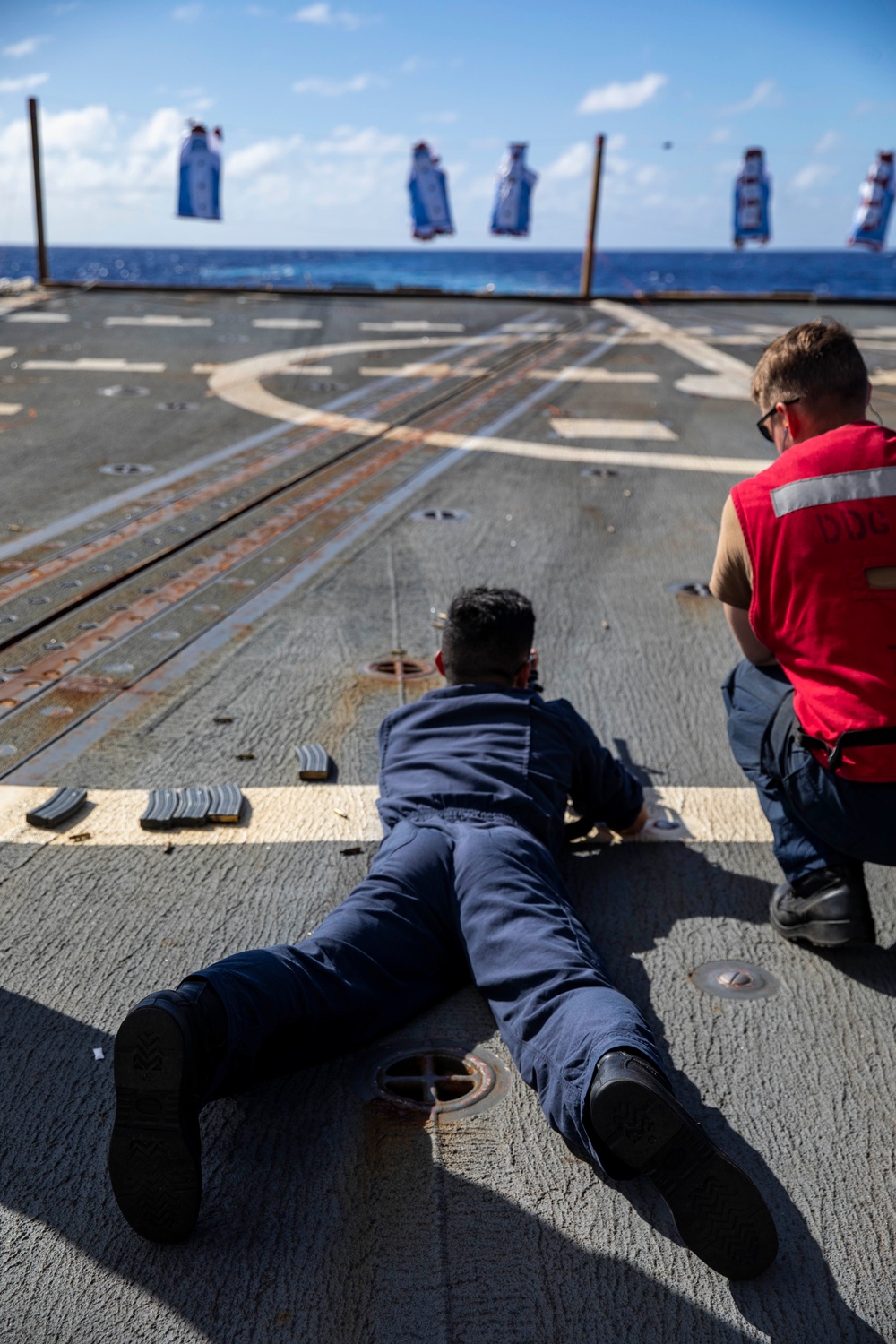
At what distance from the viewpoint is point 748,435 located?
983 centimetres

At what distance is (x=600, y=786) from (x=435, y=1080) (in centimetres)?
108

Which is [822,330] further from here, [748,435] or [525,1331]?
[748,435]

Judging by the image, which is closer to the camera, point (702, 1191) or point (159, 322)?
point (702, 1191)

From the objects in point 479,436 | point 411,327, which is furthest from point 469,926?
point 411,327

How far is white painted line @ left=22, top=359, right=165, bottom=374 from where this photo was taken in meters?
12.4

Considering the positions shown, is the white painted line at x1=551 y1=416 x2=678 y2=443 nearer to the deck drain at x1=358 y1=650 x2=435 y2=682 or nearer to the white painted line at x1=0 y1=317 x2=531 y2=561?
the white painted line at x1=0 y1=317 x2=531 y2=561

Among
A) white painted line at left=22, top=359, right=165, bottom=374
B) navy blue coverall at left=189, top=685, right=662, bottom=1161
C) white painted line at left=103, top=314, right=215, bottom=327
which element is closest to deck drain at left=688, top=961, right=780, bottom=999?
navy blue coverall at left=189, top=685, right=662, bottom=1161

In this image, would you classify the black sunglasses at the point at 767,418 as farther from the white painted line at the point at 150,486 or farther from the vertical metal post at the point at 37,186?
the vertical metal post at the point at 37,186

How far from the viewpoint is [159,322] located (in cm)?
1777

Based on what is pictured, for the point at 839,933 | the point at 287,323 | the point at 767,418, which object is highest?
the point at 767,418

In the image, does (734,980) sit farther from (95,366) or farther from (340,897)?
(95,366)

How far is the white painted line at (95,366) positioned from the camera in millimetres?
12430

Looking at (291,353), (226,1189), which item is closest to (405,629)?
(226,1189)

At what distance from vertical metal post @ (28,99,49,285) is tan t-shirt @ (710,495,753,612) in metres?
24.4
